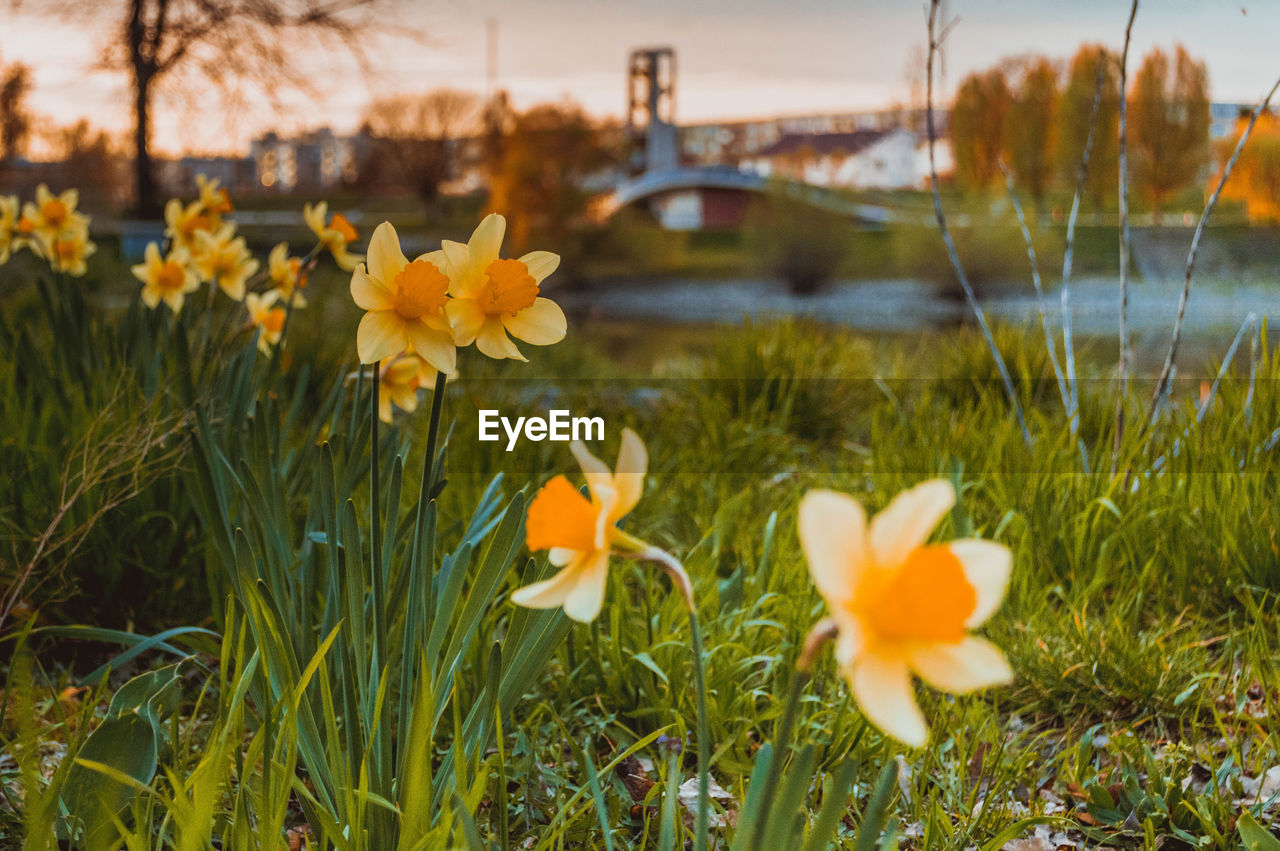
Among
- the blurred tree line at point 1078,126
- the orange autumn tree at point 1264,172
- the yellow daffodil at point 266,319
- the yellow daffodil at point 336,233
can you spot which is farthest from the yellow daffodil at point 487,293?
the blurred tree line at point 1078,126

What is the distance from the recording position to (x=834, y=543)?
453mm

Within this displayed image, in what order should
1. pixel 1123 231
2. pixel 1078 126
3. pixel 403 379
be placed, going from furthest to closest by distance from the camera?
pixel 1078 126 < pixel 1123 231 < pixel 403 379

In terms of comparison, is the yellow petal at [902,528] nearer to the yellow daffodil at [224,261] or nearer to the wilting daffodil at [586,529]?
the wilting daffodil at [586,529]

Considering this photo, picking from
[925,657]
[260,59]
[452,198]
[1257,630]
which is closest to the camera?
[925,657]

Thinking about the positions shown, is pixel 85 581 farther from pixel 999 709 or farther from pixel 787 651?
pixel 999 709

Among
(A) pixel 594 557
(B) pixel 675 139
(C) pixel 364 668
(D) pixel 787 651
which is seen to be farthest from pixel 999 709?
(B) pixel 675 139

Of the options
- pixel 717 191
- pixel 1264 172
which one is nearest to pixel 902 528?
pixel 1264 172

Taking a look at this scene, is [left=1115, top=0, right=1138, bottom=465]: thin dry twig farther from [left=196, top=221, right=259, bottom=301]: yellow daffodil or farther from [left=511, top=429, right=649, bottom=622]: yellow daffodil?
[left=196, top=221, right=259, bottom=301]: yellow daffodil

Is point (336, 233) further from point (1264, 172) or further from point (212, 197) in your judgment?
point (1264, 172)

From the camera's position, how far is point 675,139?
20.2m

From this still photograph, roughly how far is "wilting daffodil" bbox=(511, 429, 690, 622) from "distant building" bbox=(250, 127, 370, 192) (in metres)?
5.90

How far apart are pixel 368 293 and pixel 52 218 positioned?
2.05m

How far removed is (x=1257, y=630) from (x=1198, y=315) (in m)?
11.9

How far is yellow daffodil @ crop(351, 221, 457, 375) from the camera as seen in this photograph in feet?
2.65
